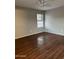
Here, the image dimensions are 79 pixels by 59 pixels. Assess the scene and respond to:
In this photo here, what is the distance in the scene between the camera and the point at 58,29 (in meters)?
6.85

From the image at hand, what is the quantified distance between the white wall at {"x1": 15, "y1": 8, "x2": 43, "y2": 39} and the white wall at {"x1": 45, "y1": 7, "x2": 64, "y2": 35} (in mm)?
1303

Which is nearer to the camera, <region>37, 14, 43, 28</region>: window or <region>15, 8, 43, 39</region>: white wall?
<region>15, 8, 43, 39</region>: white wall

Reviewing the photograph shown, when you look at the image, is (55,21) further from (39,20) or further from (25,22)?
(25,22)

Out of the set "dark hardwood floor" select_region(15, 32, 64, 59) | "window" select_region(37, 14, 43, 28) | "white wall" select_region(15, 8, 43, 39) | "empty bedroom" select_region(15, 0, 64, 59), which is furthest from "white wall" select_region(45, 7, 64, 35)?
→ "dark hardwood floor" select_region(15, 32, 64, 59)

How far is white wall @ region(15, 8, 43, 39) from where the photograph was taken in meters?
5.16

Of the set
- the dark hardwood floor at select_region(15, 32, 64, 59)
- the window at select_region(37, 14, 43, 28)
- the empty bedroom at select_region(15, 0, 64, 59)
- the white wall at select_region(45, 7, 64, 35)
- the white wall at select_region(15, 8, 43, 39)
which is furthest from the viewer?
the window at select_region(37, 14, 43, 28)

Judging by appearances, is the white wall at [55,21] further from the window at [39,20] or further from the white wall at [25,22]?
the white wall at [25,22]

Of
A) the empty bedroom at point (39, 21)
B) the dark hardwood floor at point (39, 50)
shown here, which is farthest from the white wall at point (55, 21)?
the dark hardwood floor at point (39, 50)

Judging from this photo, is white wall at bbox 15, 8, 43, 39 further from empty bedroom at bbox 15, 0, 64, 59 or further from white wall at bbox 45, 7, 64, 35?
white wall at bbox 45, 7, 64, 35
